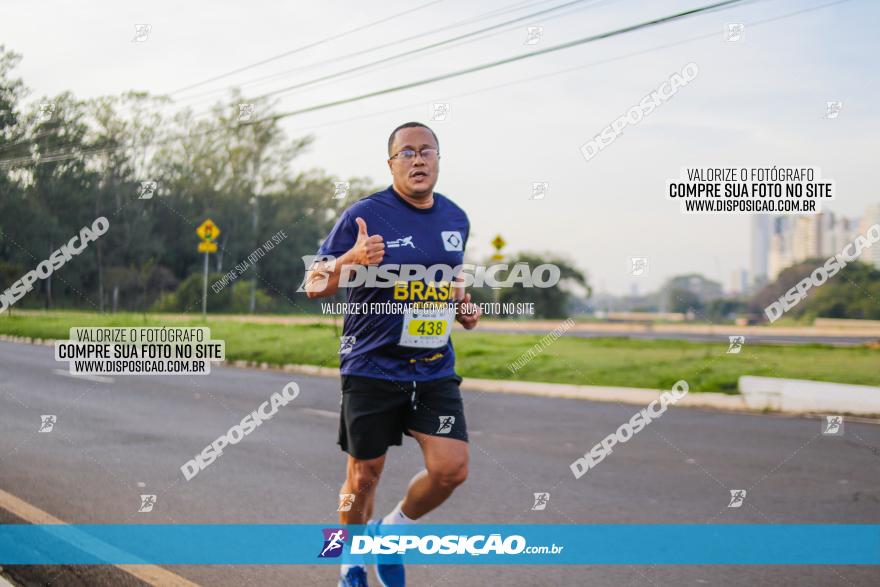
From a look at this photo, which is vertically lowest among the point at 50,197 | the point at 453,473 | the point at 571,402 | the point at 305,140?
the point at 571,402

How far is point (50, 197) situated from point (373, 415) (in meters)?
17.5

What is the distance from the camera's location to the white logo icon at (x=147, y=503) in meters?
5.78

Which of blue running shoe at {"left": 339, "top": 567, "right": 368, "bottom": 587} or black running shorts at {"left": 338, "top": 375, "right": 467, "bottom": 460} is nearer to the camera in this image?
black running shorts at {"left": 338, "top": 375, "right": 467, "bottom": 460}

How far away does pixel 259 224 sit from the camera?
47.6 m

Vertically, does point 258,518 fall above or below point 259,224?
below

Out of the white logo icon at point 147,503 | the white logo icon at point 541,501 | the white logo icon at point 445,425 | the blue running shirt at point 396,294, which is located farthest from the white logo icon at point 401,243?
the white logo icon at point 147,503

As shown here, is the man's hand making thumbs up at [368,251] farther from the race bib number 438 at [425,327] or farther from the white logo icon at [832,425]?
the white logo icon at [832,425]

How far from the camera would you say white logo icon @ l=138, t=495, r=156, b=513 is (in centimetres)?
578

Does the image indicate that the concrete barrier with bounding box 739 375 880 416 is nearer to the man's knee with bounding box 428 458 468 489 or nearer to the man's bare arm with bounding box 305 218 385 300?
the man's knee with bounding box 428 458 468 489

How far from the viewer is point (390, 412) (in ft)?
12.2

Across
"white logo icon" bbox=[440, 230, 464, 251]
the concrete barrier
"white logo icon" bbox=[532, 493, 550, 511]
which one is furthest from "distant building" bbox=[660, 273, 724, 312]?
"white logo icon" bbox=[440, 230, 464, 251]

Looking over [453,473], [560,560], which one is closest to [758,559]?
[560,560]

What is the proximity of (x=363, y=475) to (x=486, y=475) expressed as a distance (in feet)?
11.4

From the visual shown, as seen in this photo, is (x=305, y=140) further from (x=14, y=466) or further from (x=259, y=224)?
(x=14, y=466)
